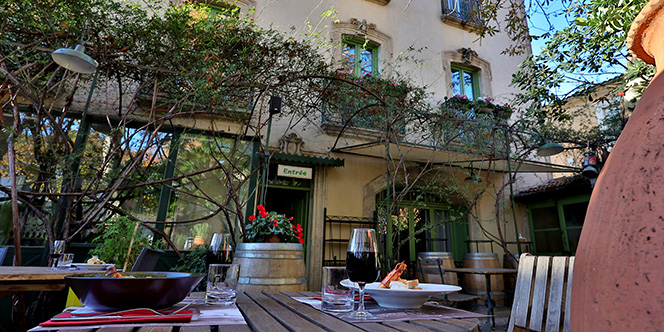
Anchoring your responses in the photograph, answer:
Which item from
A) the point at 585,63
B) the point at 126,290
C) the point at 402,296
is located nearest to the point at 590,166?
the point at 585,63

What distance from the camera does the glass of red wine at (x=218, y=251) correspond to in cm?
133

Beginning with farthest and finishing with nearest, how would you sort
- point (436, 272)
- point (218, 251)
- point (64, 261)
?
point (436, 272), point (64, 261), point (218, 251)

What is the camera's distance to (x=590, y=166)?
19.8 ft

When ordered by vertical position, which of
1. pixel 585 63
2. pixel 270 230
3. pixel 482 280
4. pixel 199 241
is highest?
pixel 585 63

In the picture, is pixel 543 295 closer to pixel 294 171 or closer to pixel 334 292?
pixel 334 292

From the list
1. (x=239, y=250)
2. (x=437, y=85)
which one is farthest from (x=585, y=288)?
(x=437, y=85)

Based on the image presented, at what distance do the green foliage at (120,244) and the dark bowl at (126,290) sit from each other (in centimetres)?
349

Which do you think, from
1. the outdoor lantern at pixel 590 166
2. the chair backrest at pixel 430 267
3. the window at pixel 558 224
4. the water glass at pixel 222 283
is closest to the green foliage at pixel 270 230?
the water glass at pixel 222 283

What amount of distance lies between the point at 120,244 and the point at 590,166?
7.85m

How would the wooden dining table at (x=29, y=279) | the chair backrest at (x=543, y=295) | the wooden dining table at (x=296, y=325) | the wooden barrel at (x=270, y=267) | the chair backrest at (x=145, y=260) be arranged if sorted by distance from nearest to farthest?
1. the wooden dining table at (x=296, y=325)
2. the chair backrest at (x=543, y=295)
3. the wooden dining table at (x=29, y=279)
4. the wooden barrel at (x=270, y=267)
5. the chair backrest at (x=145, y=260)

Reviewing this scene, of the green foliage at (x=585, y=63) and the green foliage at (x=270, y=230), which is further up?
the green foliage at (x=585, y=63)

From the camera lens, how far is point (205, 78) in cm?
436

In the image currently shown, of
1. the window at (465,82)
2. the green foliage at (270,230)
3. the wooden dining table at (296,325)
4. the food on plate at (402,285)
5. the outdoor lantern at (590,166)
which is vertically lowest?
the wooden dining table at (296,325)

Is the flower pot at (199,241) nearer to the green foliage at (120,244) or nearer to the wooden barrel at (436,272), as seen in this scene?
the green foliage at (120,244)
